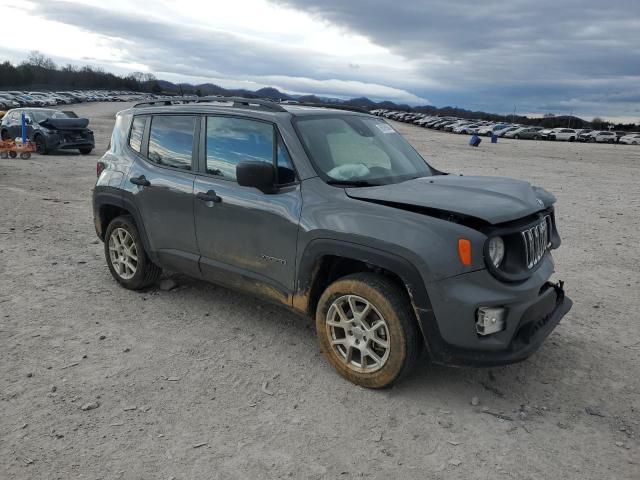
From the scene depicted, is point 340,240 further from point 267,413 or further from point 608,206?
point 608,206

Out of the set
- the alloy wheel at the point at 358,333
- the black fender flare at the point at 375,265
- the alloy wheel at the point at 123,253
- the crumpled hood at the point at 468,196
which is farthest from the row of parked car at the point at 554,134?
the alloy wheel at the point at 358,333

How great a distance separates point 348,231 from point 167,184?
2038 millimetres

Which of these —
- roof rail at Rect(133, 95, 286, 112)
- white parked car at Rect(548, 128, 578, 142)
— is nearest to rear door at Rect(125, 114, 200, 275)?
roof rail at Rect(133, 95, 286, 112)

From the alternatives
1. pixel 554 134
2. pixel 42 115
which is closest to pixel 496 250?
pixel 42 115

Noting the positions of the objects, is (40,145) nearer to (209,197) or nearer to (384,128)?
(209,197)

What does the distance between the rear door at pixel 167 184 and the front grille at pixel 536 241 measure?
8.90 ft

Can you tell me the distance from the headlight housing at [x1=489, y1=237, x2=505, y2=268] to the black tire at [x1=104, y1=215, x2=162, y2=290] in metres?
3.40

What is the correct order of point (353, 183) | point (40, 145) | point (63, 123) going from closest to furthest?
point (353, 183) < point (63, 123) < point (40, 145)

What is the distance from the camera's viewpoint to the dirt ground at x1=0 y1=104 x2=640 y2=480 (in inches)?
118

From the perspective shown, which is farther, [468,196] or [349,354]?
[349,354]

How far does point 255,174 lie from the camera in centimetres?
382

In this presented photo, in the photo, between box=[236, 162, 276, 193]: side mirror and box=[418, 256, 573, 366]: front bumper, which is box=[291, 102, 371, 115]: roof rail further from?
box=[418, 256, 573, 366]: front bumper

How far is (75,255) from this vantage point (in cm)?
680

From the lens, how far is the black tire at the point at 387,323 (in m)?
3.48
